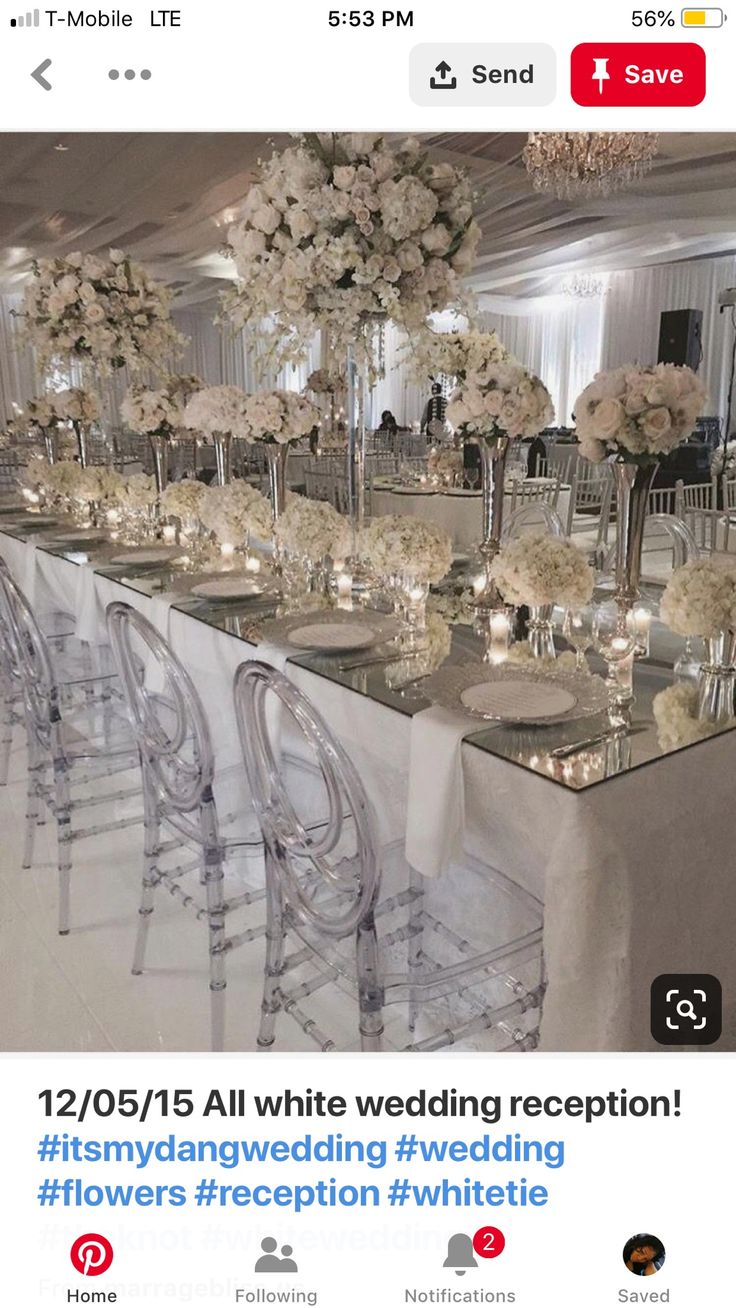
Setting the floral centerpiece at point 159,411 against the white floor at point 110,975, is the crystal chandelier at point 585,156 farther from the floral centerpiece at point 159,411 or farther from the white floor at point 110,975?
the white floor at point 110,975

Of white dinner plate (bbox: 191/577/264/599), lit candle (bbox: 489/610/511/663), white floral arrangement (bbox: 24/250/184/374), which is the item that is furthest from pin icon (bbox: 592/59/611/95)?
white floral arrangement (bbox: 24/250/184/374)

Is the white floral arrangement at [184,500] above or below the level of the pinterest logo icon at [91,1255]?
above

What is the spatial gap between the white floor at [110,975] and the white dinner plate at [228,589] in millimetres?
947

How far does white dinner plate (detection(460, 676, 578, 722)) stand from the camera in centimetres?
171

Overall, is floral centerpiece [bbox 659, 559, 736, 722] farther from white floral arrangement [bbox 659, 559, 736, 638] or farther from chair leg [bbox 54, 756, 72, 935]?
chair leg [bbox 54, 756, 72, 935]

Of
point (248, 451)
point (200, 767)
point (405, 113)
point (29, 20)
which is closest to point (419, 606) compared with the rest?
point (200, 767)

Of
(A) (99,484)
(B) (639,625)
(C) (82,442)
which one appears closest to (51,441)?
(C) (82,442)

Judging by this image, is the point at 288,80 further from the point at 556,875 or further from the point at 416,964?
the point at 416,964

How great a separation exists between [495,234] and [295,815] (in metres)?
10.8

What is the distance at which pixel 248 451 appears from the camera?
505 inches

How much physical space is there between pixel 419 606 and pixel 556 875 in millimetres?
1030

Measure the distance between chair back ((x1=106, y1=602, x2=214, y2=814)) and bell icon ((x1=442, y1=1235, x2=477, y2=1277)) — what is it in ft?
4.33

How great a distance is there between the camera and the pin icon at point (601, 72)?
124cm

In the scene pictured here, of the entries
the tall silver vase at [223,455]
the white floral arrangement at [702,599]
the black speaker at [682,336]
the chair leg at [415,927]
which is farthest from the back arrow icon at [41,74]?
the black speaker at [682,336]
